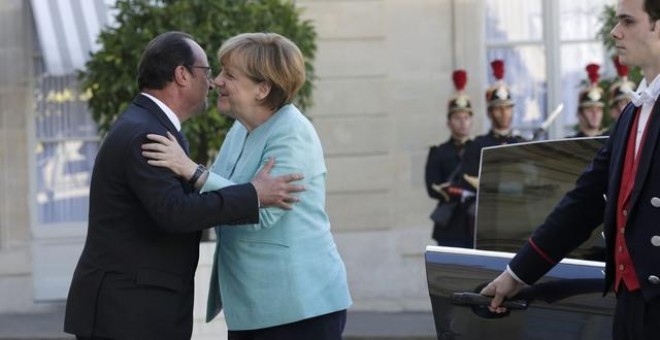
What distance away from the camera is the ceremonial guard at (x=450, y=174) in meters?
10.8

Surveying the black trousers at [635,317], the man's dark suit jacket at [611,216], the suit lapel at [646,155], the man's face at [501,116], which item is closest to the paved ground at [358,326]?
the man's face at [501,116]

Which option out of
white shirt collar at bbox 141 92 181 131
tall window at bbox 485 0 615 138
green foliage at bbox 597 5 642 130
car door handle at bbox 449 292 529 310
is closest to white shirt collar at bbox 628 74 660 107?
car door handle at bbox 449 292 529 310

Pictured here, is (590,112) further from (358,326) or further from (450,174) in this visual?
(358,326)

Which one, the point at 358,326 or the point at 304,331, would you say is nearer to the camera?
the point at 304,331

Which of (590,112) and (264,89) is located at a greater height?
(264,89)

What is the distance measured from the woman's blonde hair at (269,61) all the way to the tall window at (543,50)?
837 cm

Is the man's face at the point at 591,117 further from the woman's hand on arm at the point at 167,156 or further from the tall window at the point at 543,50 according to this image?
the woman's hand on arm at the point at 167,156

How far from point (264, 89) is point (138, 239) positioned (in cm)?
65

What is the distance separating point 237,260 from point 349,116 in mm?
7877

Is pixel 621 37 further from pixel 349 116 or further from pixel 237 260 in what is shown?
pixel 349 116

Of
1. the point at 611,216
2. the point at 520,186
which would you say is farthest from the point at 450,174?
the point at 611,216

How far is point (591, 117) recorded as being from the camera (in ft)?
35.8

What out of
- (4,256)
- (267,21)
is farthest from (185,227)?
(4,256)

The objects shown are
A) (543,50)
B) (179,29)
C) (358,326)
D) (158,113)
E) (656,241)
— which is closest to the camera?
(656,241)
